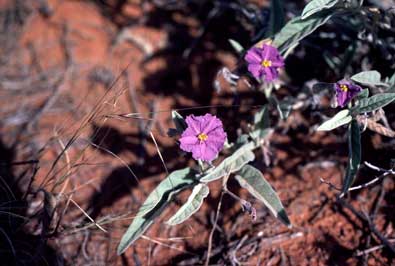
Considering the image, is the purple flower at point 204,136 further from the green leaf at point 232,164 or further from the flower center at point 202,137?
the green leaf at point 232,164

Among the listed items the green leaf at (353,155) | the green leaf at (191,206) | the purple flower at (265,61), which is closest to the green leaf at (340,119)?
the green leaf at (353,155)

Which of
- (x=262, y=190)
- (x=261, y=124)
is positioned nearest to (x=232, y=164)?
(x=262, y=190)

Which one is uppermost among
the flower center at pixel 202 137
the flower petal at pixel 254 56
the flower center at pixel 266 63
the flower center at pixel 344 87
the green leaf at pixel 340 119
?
the flower center at pixel 344 87

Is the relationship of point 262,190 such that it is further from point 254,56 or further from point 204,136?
point 254,56

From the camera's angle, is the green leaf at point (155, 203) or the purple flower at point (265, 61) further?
the purple flower at point (265, 61)

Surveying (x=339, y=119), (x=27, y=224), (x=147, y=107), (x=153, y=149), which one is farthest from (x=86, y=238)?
(x=339, y=119)

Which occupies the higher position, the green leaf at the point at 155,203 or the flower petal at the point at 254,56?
the flower petal at the point at 254,56

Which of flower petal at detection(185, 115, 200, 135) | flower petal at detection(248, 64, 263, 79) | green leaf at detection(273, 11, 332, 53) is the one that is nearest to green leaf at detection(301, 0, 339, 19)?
green leaf at detection(273, 11, 332, 53)
